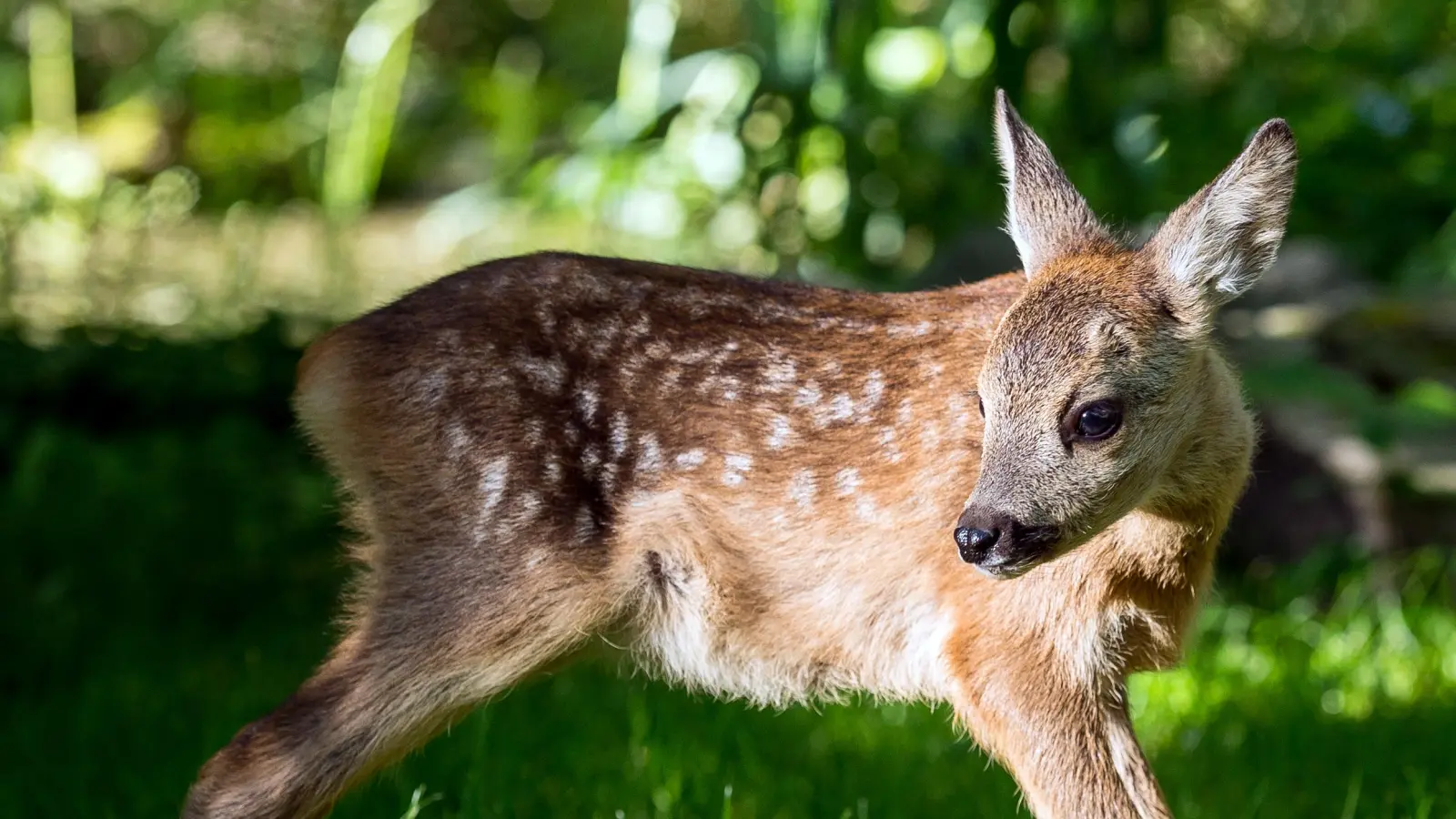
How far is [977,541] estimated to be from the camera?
10.2 ft

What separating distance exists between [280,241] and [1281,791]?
7099 mm

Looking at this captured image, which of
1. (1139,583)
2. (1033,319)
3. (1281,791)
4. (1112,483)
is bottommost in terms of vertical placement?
(1281,791)

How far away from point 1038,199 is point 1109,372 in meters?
0.55

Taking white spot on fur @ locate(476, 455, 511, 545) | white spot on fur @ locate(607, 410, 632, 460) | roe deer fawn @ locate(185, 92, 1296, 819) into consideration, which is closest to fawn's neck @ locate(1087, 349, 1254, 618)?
roe deer fawn @ locate(185, 92, 1296, 819)

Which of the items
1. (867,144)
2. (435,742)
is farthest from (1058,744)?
(867,144)

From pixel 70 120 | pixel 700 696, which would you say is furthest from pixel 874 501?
pixel 70 120

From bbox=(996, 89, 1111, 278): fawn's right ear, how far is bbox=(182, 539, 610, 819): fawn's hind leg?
45.9 inches

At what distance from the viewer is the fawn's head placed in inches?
125

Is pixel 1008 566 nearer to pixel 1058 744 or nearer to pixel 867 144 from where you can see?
pixel 1058 744

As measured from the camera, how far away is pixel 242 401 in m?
6.66

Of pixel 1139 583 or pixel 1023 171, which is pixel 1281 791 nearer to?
pixel 1139 583

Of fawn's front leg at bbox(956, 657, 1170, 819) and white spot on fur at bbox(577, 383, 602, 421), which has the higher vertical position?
white spot on fur at bbox(577, 383, 602, 421)

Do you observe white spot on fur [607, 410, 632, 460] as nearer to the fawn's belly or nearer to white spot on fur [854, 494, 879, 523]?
the fawn's belly

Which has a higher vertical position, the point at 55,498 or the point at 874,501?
the point at 874,501
